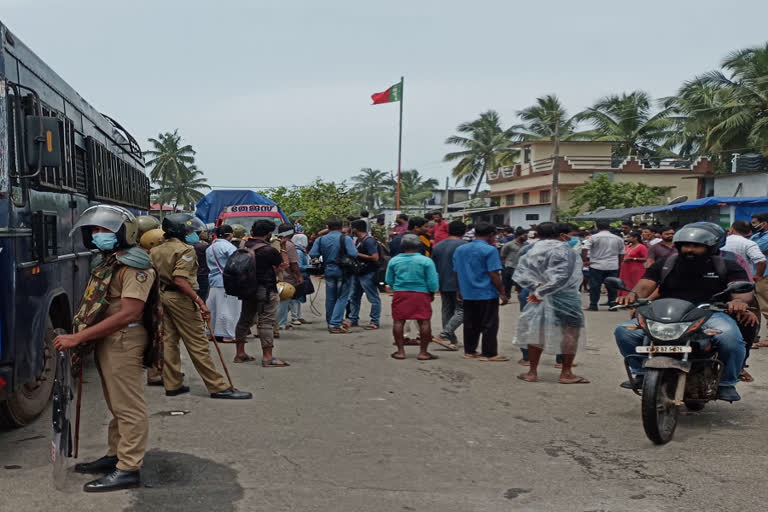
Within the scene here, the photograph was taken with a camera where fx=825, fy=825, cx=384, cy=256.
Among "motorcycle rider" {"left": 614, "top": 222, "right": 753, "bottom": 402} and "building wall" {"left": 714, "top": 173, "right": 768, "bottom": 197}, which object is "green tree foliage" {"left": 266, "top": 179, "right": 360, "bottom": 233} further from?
"motorcycle rider" {"left": 614, "top": 222, "right": 753, "bottom": 402}

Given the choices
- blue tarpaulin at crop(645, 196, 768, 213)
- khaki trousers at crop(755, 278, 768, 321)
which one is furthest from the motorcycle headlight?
blue tarpaulin at crop(645, 196, 768, 213)

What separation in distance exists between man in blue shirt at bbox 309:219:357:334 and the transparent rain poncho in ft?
14.9

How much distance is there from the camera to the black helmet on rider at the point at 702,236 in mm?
6285

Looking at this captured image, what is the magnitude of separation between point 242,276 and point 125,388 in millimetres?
4260

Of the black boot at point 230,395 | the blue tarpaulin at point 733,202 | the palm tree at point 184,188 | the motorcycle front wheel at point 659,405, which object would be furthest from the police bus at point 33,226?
the palm tree at point 184,188

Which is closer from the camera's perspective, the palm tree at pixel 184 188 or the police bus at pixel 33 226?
the police bus at pixel 33 226

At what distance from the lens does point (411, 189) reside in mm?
85750

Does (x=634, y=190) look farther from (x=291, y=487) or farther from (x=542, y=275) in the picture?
(x=291, y=487)

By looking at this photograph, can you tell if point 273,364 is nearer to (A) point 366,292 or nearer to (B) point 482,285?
(B) point 482,285

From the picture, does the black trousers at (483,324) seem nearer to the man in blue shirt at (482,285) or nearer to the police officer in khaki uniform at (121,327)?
the man in blue shirt at (482,285)

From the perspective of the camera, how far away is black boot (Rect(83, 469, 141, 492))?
460 cm

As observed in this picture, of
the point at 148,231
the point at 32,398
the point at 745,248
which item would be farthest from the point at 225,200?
the point at 32,398

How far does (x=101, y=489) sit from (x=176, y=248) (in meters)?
2.96

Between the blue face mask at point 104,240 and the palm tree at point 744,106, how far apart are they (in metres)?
27.8
